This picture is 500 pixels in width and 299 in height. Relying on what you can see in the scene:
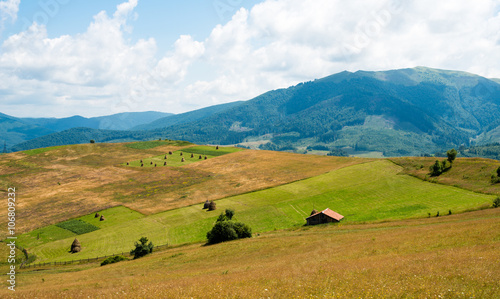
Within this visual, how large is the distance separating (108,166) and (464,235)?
5984 inches

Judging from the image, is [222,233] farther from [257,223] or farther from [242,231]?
[257,223]

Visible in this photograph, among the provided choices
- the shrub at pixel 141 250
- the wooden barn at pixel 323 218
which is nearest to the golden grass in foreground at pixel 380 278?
the wooden barn at pixel 323 218

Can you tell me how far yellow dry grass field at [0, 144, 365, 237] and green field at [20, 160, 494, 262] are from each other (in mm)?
8937

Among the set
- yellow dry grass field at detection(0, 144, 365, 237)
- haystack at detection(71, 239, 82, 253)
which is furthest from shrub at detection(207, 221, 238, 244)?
yellow dry grass field at detection(0, 144, 365, 237)

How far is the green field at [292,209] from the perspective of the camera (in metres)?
65.5

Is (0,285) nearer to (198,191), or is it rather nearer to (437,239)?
(437,239)

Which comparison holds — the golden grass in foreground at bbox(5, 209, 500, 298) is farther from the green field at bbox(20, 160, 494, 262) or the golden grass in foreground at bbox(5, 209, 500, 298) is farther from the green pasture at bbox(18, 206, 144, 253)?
the green pasture at bbox(18, 206, 144, 253)

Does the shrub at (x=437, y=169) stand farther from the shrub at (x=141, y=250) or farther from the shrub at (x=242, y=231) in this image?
the shrub at (x=141, y=250)

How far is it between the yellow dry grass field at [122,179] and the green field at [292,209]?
29.3 ft

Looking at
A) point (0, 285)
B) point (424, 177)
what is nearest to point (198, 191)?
point (0, 285)

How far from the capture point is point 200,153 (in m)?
176

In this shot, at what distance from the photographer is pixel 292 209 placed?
79.2 meters

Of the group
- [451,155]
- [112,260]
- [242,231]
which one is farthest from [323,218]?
[451,155]

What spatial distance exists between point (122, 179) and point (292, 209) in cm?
8264
